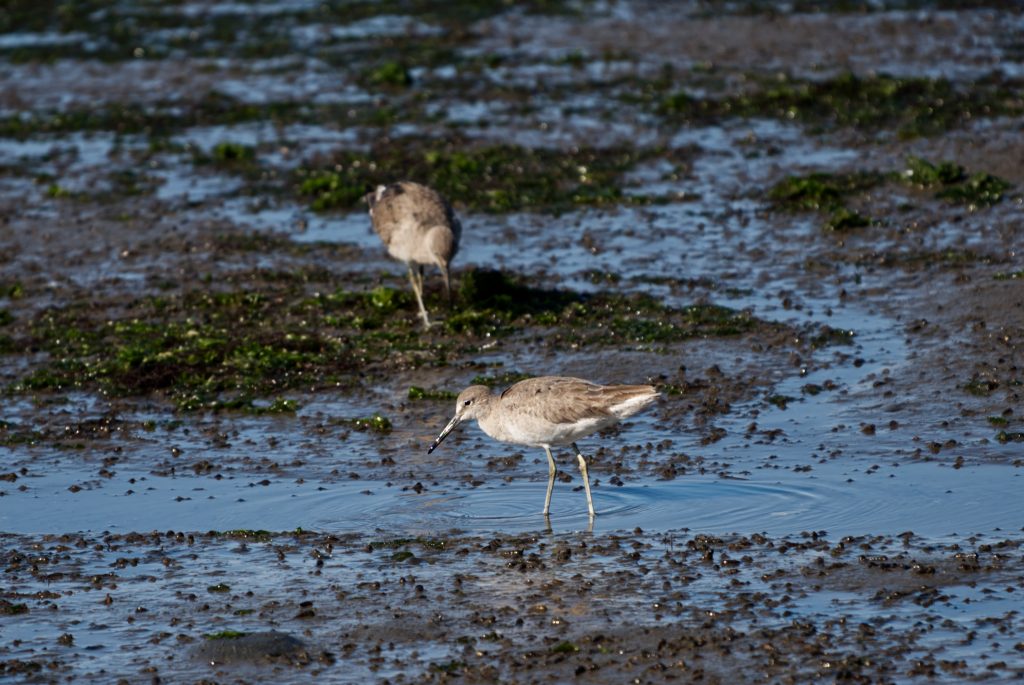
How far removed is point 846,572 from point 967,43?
15.7 m

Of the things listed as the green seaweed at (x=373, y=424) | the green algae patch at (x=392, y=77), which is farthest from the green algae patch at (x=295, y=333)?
the green algae patch at (x=392, y=77)

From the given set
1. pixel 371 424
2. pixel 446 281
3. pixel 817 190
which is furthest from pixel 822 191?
pixel 371 424

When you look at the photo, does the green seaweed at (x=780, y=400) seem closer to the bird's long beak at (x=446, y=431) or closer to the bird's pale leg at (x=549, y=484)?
the bird's pale leg at (x=549, y=484)

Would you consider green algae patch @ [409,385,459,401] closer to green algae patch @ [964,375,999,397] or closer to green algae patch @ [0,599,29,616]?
green algae patch @ [964,375,999,397]

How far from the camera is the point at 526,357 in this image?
12.7 meters

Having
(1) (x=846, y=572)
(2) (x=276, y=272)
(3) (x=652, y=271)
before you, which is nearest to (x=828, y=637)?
(1) (x=846, y=572)

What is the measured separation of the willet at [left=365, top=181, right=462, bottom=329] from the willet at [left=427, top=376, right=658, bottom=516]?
3.55m

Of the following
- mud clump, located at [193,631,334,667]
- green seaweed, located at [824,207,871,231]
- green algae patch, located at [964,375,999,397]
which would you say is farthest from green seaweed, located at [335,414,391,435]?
green seaweed, located at [824,207,871,231]

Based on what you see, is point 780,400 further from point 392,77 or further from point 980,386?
point 392,77

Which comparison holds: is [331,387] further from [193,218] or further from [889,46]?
[889,46]

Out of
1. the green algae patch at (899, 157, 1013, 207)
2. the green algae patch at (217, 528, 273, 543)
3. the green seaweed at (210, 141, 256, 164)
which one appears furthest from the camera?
the green seaweed at (210, 141, 256, 164)

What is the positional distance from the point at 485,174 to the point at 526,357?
17.8 ft

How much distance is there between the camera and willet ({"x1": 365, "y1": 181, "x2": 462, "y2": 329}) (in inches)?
542

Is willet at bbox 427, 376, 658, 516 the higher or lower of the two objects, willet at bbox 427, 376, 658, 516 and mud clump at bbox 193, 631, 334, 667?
the higher
